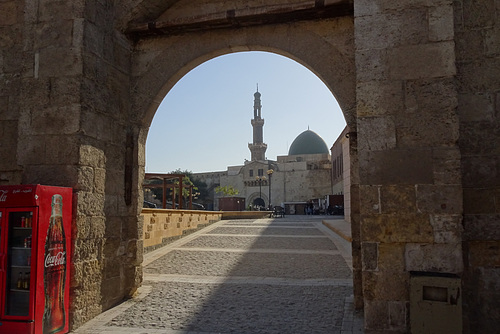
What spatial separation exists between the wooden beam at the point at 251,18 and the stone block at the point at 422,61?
1144 millimetres

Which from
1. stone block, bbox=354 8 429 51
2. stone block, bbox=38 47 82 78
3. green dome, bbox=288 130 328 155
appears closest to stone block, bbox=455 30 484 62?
stone block, bbox=354 8 429 51

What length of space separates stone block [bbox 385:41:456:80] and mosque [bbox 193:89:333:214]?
127ft

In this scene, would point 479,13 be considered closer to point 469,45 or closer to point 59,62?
point 469,45

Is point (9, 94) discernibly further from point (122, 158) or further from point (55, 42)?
point (122, 158)

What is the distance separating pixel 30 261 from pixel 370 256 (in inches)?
131

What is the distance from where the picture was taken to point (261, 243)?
10.9 meters

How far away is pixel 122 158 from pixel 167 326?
2.31 metres

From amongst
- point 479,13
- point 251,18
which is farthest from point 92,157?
point 479,13

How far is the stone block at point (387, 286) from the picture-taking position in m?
3.57

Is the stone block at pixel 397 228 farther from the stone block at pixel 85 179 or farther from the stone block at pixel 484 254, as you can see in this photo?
the stone block at pixel 85 179

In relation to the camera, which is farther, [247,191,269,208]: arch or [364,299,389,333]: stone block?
[247,191,269,208]: arch

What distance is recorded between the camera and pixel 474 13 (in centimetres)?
407

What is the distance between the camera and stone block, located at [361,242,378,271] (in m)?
3.65

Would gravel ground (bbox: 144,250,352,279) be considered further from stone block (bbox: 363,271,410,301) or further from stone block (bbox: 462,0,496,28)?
stone block (bbox: 462,0,496,28)
